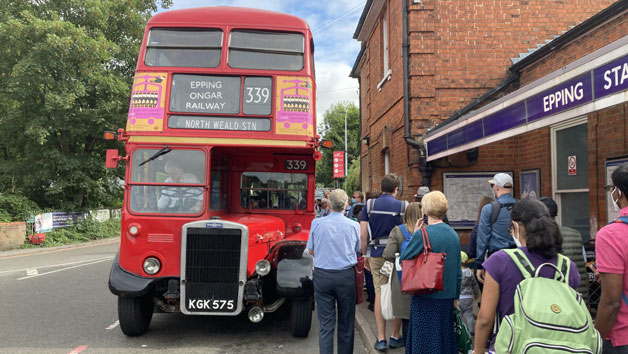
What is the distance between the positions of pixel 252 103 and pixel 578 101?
371 cm

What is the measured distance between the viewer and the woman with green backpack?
2270 mm

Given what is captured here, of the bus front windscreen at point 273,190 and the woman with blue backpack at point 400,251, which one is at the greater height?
the bus front windscreen at point 273,190

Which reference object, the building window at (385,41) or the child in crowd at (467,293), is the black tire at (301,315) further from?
the building window at (385,41)

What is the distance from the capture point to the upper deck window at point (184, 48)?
621 cm

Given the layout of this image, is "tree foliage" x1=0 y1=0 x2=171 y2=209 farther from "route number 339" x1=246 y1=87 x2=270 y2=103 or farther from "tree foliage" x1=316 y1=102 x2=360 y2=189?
"tree foliage" x1=316 y1=102 x2=360 y2=189

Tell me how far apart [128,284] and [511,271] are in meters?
4.38

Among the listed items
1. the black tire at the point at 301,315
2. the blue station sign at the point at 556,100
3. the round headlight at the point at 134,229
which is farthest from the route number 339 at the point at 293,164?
the blue station sign at the point at 556,100

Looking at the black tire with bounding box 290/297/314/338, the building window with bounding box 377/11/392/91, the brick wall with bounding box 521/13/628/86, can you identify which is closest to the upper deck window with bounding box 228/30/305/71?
the black tire with bounding box 290/297/314/338

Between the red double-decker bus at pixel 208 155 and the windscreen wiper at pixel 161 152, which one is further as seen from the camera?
the windscreen wiper at pixel 161 152

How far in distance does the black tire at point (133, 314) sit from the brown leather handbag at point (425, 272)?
3.61 metres

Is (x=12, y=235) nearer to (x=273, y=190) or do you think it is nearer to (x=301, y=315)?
(x=273, y=190)

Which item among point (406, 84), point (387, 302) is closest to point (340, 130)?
point (406, 84)

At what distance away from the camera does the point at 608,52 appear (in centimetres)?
399

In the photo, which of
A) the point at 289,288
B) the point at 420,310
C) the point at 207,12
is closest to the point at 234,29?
the point at 207,12
